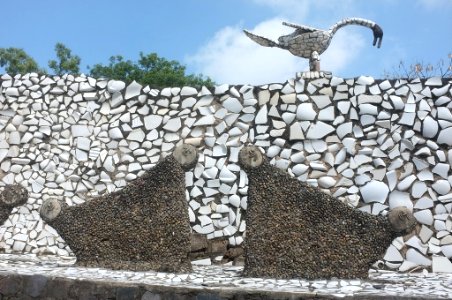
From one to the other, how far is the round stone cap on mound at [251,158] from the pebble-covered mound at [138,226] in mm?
718

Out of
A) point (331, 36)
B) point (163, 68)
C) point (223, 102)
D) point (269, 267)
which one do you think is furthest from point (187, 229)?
point (163, 68)

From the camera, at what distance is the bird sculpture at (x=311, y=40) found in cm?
912

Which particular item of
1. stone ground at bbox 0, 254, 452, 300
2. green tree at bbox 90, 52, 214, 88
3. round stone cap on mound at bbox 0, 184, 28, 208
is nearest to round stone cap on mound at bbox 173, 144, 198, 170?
stone ground at bbox 0, 254, 452, 300

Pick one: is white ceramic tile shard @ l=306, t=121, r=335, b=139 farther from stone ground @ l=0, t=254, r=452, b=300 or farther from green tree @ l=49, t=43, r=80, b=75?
green tree @ l=49, t=43, r=80, b=75

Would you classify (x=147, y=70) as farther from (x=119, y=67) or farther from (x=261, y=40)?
(x=261, y=40)

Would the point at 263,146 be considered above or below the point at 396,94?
below

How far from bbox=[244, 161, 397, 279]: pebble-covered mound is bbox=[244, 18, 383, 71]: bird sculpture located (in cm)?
312

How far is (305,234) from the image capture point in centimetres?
632

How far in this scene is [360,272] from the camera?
6.18 m

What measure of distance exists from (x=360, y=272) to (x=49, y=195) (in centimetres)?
494

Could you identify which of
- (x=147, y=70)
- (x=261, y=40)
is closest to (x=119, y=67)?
(x=147, y=70)

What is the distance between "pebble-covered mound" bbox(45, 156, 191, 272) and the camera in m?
6.77

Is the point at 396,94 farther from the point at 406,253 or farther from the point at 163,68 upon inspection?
the point at 163,68

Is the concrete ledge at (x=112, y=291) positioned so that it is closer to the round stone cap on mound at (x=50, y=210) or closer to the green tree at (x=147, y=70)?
the round stone cap on mound at (x=50, y=210)
